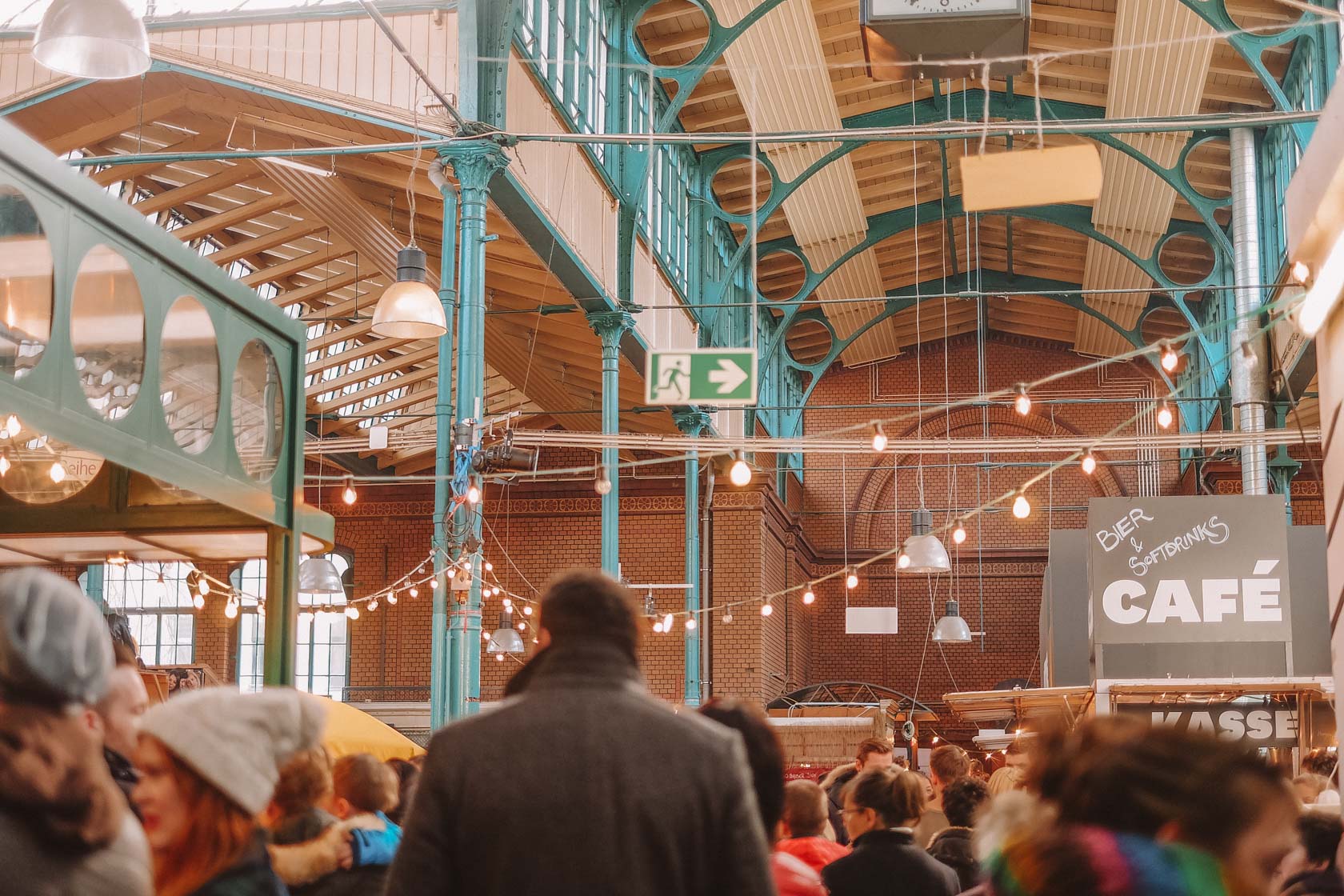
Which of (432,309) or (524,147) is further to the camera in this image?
(524,147)

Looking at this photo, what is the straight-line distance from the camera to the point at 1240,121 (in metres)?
9.09

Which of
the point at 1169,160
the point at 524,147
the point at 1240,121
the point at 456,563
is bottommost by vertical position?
the point at 456,563

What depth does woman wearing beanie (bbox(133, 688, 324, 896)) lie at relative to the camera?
239 centimetres

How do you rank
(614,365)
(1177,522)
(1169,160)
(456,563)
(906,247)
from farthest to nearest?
(906,247) → (1169,160) → (614,365) → (1177,522) → (456,563)

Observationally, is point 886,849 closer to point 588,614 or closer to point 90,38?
point 588,614

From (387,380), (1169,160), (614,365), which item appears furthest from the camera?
(387,380)

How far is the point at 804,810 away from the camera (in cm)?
466

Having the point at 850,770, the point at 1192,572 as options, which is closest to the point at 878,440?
the point at 1192,572

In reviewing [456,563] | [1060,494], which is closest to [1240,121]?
[456,563]

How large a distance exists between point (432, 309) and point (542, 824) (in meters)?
6.98

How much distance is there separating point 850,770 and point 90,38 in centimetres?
461

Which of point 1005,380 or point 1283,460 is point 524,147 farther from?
point 1005,380

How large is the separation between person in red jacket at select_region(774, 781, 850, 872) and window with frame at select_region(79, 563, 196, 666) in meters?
22.2

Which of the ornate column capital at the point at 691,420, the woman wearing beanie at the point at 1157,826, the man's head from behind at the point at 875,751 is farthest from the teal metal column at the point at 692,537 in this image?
the woman wearing beanie at the point at 1157,826
